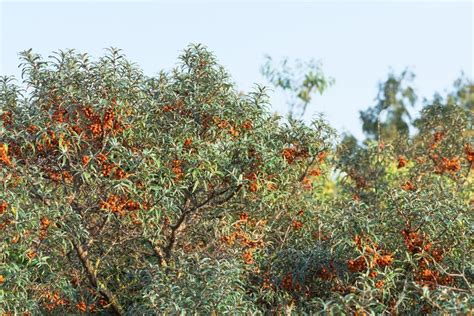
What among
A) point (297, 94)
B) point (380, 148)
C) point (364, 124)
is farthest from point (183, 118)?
point (364, 124)

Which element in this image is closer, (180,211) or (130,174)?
(130,174)

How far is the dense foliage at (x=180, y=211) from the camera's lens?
737cm

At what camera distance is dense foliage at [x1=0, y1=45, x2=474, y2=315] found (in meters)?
7.37

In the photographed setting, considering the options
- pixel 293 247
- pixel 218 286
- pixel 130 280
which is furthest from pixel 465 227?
pixel 130 280

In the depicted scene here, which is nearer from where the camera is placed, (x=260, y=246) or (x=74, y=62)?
(x=74, y=62)

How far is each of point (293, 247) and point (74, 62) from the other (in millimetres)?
2861

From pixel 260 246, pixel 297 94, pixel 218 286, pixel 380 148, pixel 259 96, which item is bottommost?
pixel 218 286

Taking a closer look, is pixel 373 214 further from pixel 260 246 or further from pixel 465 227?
pixel 260 246

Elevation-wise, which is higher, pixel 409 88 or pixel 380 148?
pixel 409 88

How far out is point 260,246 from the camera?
8906 mm

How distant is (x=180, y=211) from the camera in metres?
7.84

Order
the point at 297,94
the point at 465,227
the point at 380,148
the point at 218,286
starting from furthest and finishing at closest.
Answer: the point at 297,94 < the point at 380,148 < the point at 465,227 < the point at 218,286

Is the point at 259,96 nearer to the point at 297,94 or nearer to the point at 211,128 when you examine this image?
the point at 211,128

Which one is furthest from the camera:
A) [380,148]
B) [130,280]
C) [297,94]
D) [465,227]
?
[297,94]
